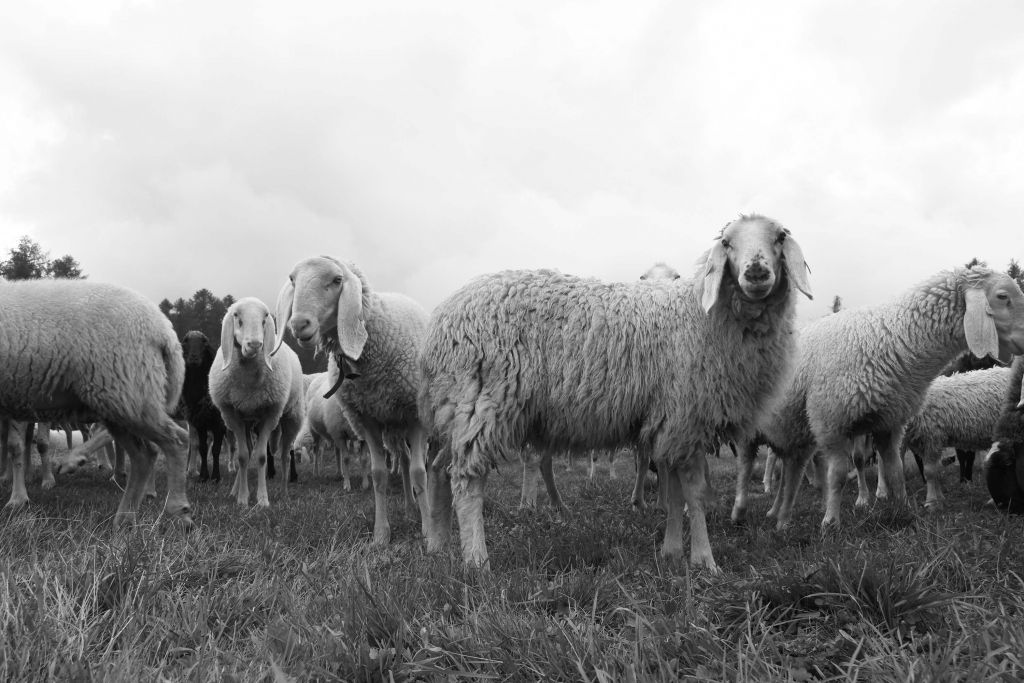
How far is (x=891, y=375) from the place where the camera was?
5781mm

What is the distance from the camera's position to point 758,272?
4105mm

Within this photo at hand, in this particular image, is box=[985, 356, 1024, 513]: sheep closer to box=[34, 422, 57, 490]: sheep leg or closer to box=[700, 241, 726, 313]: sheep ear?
box=[700, 241, 726, 313]: sheep ear

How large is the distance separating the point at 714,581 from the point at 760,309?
6.92ft

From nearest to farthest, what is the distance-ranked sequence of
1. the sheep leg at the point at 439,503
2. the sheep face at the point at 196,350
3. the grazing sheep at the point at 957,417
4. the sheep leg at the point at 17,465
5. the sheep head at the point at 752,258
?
1. the sheep head at the point at 752,258
2. the sheep leg at the point at 439,503
3. the sheep leg at the point at 17,465
4. the grazing sheep at the point at 957,417
5. the sheep face at the point at 196,350

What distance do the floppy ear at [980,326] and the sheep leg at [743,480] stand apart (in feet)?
6.60

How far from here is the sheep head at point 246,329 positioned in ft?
24.7

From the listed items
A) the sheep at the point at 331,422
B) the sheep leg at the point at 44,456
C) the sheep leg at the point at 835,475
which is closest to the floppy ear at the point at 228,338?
the sheep at the point at 331,422

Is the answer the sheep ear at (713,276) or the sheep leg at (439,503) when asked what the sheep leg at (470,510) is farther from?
the sheep ear at (713,276)

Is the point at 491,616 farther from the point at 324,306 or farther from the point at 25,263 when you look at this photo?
the point at 25,263

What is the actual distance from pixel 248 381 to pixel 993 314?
774cm

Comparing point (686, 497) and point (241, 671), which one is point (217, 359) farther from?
point (241, 671)

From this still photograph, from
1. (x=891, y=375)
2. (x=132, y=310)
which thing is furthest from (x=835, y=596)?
(x=132, y=310)

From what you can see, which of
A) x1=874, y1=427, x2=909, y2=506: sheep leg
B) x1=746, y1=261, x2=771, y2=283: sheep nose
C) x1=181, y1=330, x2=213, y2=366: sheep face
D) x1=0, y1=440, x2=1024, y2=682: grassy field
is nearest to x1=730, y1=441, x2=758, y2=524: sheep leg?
x1=874, y1=427, x2=909, y2=506: sheep leg

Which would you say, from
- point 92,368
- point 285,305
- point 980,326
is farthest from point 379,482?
point 980,326
